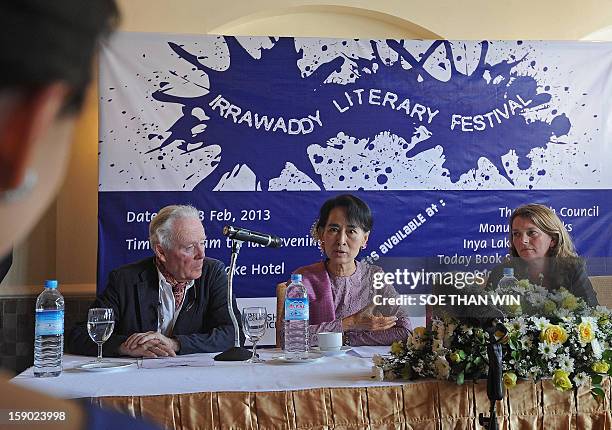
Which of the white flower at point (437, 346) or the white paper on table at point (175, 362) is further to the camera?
the white paper on table at point (175, 362)

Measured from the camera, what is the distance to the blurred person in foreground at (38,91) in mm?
146

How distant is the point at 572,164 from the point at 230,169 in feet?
6.17

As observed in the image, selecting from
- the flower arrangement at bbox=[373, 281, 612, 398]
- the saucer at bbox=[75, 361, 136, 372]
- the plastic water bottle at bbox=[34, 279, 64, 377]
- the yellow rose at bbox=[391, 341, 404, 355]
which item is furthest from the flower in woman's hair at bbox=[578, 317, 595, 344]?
the plastic water bottle at bbox=[34, 279, 64, 377]

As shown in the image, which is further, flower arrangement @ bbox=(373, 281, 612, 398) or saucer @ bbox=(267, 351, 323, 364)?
saucer @ bbox=(267, 351, 323, 364)

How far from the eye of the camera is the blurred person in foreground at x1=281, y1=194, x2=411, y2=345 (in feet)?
8.71

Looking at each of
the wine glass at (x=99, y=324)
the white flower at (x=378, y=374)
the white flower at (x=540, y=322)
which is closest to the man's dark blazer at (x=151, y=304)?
the wine glass at (x=99, y=324)

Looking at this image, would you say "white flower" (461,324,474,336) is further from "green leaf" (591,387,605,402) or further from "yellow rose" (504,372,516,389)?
"green leaf" (591,387,605,402)

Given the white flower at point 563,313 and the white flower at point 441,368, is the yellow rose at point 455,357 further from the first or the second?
the white flower at point 563,313

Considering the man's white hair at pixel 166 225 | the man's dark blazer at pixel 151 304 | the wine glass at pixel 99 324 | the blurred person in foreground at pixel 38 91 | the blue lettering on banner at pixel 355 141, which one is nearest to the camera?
the blurred person in foreground at pixel 38 91

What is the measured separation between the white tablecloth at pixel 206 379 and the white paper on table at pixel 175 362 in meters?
0.03

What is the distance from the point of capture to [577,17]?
13.9ft

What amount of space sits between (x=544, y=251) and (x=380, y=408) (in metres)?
1.79

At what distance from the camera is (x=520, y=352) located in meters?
1.90

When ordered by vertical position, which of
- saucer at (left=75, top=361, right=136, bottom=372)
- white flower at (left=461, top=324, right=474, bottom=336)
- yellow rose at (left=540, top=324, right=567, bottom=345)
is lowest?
saucer at (left=75, top=361, right=136, bottom=372)
